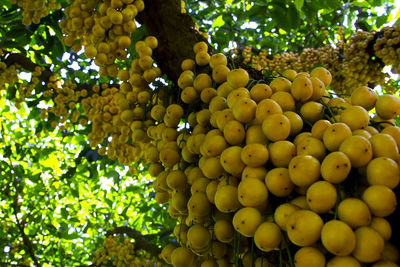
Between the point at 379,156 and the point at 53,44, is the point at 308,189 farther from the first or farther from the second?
the point at 53,44

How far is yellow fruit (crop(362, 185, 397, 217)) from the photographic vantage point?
745 mm

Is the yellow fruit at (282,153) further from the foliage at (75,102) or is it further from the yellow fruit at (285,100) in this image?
the foliage at (75,102)

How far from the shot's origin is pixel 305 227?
0.76m

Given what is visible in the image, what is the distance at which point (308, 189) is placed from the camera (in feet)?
2.74

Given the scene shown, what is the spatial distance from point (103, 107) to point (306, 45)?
133 inches

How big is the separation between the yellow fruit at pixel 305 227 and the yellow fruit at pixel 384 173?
0.15 m

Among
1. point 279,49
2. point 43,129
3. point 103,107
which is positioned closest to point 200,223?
point 103,107

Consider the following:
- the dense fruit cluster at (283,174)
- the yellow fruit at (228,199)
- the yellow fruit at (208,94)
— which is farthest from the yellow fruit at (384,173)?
the yellow fruit at (208,94)

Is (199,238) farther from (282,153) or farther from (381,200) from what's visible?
(381,200)

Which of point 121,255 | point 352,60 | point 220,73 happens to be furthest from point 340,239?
point 121,255

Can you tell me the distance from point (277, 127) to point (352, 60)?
296 cm

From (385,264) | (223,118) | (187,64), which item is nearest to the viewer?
(385,264)

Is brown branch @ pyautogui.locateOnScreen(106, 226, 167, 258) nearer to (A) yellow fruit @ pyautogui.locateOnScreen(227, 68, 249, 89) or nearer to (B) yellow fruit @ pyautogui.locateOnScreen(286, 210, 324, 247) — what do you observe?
(A) yellow fruit @ pyautogui.locateOnScreen(227, 68, 249, 89)

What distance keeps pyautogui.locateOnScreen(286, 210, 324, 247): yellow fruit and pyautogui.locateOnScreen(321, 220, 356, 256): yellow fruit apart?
0.09ft
